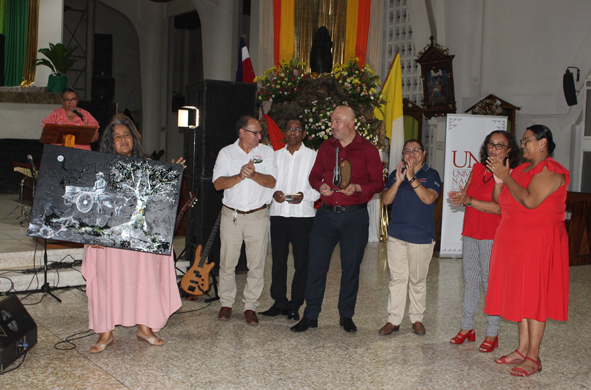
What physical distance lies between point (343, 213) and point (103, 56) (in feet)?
47.9

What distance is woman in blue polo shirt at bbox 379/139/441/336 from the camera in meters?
4.42

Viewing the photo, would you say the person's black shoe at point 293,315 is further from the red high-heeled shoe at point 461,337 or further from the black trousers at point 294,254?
the red high-heeled shoe at point 461,337

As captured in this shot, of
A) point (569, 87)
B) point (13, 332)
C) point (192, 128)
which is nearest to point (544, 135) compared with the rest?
point (13, 332)

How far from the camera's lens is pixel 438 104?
36.4 feet

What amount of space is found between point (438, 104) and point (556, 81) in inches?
85.4

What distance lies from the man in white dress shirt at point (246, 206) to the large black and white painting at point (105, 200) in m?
0.79

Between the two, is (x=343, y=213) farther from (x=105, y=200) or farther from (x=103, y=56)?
(x=103, y=56)

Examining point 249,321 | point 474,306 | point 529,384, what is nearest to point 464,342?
point 474,306

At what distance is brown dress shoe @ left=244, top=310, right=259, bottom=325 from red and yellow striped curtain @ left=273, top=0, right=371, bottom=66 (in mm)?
6359

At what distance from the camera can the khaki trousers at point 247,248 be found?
4742 mm

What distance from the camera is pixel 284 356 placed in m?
4.00

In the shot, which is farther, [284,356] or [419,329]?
[419,329]

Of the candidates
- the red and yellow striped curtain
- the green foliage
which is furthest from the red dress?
the green foliage

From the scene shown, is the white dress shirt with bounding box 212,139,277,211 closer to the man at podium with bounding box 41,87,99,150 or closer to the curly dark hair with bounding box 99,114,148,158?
the curly dark hair with bounding box 99,114,148,158
